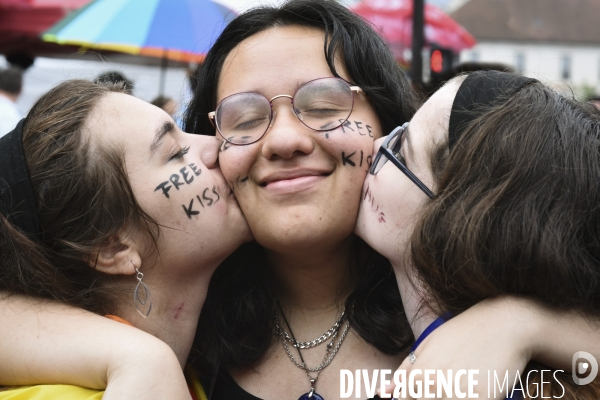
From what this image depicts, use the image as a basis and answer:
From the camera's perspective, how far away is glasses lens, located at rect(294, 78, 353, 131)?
236cm

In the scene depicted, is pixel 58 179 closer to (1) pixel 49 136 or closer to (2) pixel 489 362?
(1) pixel 49 136

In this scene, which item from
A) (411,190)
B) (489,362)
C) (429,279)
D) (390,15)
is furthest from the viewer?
(390,15)

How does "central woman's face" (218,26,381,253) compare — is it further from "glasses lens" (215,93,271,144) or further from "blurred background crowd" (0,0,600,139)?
"blurred background crowd" (0,0,600,139)

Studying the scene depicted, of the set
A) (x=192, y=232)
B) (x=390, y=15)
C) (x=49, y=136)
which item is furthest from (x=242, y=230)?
(x=390, y=15)

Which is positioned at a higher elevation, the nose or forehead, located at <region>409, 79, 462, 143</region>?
forehead, located at <region>409, 79, 462, 143</region>

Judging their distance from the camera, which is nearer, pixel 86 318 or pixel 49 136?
pixel 86 318

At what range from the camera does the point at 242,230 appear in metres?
2.44

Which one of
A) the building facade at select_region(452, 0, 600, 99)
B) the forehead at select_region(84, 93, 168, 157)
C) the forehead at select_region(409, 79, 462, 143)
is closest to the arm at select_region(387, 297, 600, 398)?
the forehead at select_region(409, 79, 462, 143)

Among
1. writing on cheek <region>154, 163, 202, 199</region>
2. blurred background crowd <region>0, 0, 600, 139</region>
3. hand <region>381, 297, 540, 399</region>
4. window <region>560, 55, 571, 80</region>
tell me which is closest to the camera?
hand <region>381, 297, 540, 399</region>

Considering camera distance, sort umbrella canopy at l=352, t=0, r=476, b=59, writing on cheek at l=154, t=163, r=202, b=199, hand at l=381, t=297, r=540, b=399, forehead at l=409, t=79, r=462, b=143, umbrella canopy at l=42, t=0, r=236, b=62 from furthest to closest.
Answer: umbrella canopy at l=352, t=0, r=476, b=59, umbrella canopy at l=42, t=0, r=236, b=62, writing on cheek at l=154, t=163, r=202, b=199, forehead at l=409, t=79, r=462, b=143, hand at l=381, t=297, r=540, b=399

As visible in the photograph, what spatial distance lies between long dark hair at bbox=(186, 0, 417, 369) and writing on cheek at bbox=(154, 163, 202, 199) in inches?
18.2

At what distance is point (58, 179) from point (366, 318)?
3.91ft

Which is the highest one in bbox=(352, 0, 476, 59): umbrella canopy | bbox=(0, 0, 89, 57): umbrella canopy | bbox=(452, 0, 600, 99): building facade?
bbox=(0, 0, 89, 57): umbrella canopy

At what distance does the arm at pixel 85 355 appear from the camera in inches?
72.7
